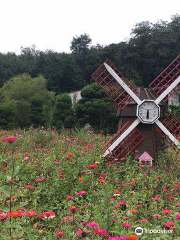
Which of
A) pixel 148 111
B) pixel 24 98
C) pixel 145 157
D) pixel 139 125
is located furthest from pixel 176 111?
pixel 145 157

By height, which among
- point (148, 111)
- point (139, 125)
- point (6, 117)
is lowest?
point (139, 125)

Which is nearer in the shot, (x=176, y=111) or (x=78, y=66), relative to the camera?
(x=176, y=111)

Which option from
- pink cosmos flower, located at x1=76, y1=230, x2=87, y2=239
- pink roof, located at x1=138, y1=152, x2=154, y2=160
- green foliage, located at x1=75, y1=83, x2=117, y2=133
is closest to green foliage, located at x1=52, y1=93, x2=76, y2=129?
green foliage, located at x1=75, y1=83, x2=117, y2=133

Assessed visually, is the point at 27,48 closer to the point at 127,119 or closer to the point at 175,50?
the point at 175,50

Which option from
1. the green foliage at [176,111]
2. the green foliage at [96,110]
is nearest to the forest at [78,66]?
the green foliage at [96,110]

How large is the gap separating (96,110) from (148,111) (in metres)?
11.0

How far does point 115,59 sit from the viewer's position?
116 ft

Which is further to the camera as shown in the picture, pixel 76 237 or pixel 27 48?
pixel 27 48

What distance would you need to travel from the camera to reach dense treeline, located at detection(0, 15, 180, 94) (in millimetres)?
33938

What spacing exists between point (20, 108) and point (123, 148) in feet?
56.8

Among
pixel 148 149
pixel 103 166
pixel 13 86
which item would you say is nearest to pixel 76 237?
pixel 103 166

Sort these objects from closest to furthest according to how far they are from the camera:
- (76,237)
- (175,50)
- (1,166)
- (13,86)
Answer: (76,237) → (1,166) → (13,86) → (175,50)

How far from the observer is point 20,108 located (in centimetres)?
2272

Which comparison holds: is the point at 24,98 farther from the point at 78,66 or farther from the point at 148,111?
the point at 148,111
